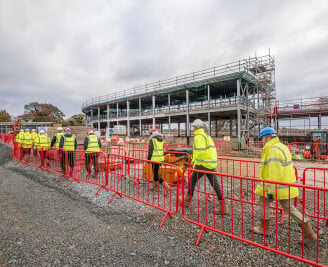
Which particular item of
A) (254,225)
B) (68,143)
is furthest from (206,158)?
(68,143)

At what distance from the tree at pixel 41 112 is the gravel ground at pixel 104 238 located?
47670mm

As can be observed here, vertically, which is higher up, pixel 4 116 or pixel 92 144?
pixel 4 116

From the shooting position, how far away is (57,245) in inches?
108

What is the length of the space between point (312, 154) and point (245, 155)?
139 inches

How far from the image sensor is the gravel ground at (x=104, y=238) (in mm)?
2449

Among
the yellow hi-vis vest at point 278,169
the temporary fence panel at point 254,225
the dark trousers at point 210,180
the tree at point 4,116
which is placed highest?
the tree at point 4,116

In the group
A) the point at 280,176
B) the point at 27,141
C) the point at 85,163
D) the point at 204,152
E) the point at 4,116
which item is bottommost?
the point at 85,163

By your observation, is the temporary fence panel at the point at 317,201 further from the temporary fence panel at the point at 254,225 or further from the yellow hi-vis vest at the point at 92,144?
the yellow hi-vis vest at the point at 92,144

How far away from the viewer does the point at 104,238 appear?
294 cm

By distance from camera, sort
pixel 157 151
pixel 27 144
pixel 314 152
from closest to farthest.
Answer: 1. pixel 157 151
2. pixel 27 144
3. pixel 314 152

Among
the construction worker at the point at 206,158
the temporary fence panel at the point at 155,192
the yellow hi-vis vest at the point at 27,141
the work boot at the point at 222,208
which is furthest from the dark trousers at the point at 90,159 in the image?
the yellow hi-vis vest at the point at 27,141

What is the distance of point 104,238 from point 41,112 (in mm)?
51297

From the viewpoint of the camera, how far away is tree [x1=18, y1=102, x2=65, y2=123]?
43.9 metres

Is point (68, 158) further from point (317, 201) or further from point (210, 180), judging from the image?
point (317, 201)
